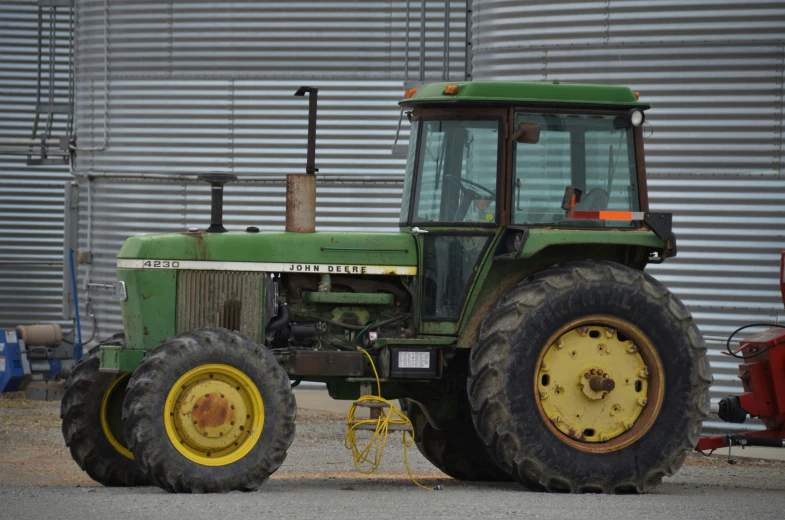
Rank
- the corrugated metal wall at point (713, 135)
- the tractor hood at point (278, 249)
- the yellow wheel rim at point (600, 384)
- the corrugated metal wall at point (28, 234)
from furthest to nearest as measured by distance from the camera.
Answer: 1. the corrugated metal wall at point (28, 234)
2. the corrugated metal wall at point (713, 135)
3. the tractor hood at point (278, 249)
4. the yellow wheel rim at point (600, 384)

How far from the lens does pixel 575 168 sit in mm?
8266

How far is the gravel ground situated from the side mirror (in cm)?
210

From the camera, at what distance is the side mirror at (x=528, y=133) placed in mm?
7996

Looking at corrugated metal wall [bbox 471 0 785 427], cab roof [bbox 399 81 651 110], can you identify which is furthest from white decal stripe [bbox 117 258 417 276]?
corrugated metal wall [bbox 471 0 785 427]

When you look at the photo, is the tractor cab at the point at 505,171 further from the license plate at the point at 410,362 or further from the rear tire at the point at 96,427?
the rear tire at the point at 96,427

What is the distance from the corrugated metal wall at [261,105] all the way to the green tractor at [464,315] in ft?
19.8

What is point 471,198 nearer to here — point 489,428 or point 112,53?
point 489,428

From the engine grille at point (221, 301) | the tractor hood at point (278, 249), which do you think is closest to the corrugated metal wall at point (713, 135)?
the tractor hood at point (278, 249)

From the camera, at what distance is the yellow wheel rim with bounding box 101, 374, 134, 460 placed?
28.1 feet

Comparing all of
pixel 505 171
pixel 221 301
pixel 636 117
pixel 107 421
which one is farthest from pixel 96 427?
pixel 636 117

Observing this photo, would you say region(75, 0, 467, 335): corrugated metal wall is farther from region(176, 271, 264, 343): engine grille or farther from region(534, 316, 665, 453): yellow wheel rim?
region(534, 316, 665, 453): yellow wheel rim

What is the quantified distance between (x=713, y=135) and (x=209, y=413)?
5651mm

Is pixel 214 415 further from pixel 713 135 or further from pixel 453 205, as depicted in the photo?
pixel 713 135

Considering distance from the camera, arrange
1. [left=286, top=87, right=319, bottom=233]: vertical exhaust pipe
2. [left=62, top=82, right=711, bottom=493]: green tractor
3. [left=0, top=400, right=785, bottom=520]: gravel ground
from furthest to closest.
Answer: [left=286, top=87, right=319, bottom=233]: vertical exhaust pipe < [left=62, top=82, right=711, bottom=493]: green tractor < [left=0, top=400, right=785, bottom=520]: gravel ground
